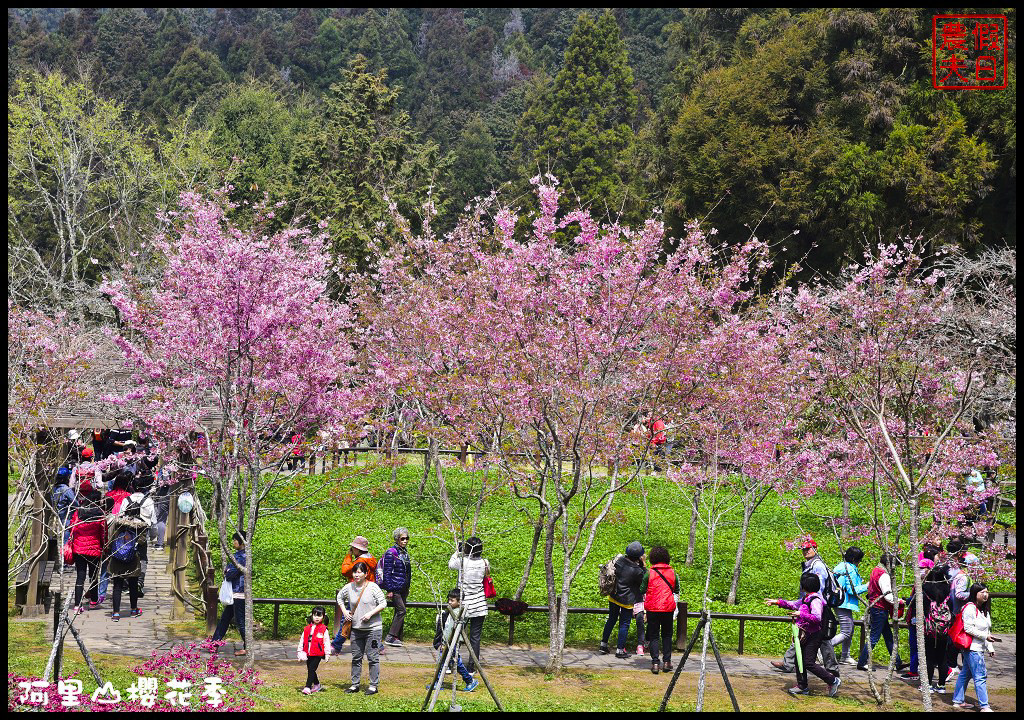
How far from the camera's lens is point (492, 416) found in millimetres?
13055

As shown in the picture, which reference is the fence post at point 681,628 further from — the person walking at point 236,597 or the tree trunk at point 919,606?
the person walking at point 236,597

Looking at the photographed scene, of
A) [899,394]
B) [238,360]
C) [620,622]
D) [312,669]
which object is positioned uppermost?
[238,360]

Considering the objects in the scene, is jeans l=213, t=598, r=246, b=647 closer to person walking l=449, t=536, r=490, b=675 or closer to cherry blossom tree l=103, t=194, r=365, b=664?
cherry blossom tree l=103, t=194, r=365, b=664

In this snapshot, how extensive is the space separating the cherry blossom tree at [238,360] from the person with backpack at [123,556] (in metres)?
1.24

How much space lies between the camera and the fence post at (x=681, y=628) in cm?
1295

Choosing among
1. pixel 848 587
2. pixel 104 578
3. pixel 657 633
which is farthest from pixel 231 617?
pixel 848 587

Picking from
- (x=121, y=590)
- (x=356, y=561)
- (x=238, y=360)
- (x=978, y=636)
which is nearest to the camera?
(x=978, y=636)

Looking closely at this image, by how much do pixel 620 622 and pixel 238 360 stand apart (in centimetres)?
569

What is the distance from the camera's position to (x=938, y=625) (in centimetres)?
1205

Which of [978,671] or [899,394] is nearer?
[978,671]

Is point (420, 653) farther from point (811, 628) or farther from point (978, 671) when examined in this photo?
point (978, 671)

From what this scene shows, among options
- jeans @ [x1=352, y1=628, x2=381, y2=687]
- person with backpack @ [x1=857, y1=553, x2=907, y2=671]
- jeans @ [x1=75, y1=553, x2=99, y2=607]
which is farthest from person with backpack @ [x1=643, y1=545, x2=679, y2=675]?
jeans @ [x1=75, y1=553, x2=99, y2=607]

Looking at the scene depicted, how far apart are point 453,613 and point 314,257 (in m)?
9.57

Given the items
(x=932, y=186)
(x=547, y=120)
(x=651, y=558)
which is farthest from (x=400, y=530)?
(x=547, y=120)
